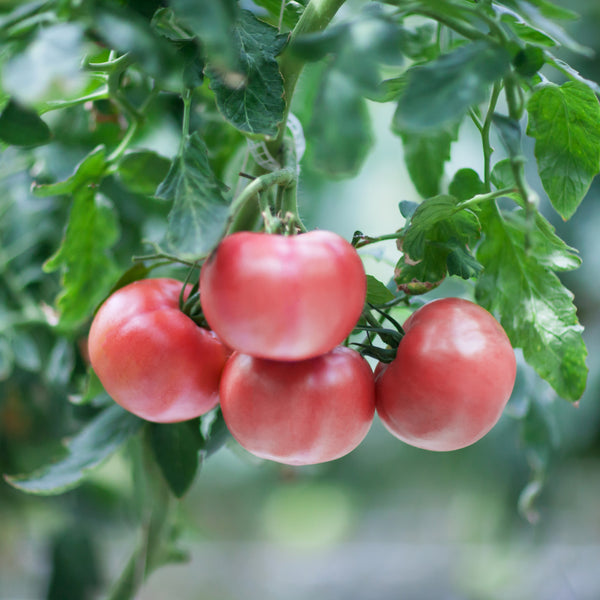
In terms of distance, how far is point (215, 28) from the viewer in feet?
0.70

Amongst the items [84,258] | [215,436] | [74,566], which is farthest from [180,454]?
[74,566]

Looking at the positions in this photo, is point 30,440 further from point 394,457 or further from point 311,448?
point 394,457

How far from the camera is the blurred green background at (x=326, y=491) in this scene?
2.02 ft

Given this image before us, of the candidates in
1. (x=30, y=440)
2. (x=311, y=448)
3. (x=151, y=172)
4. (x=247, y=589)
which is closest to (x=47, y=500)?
(x=30, y=440)

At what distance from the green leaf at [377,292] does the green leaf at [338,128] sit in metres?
0.12

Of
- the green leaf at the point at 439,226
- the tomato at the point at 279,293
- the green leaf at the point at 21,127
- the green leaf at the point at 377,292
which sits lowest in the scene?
the green leaf at the point at 377,292

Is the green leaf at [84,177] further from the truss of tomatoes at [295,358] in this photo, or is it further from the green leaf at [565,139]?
the green leaf at [565,139]

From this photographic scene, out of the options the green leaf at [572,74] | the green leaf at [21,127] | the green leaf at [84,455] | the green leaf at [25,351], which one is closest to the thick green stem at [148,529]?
the green leaf at [84,455]

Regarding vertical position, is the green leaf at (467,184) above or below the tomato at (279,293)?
below

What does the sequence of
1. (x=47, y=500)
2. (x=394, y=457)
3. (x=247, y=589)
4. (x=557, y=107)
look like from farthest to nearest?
(x=394, y=457), (x=247, y=589), (x=47, y=500), (x=557, y=107)

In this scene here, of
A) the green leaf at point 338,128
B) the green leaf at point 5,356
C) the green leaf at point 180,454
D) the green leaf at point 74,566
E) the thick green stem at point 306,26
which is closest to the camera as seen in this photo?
the green leaf at point 338,128

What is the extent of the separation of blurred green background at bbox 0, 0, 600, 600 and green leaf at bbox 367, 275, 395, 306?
10 centimetres

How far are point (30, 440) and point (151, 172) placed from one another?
17.5 inches

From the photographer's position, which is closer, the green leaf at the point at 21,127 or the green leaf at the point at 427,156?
the green leaf at the point at 21,127
